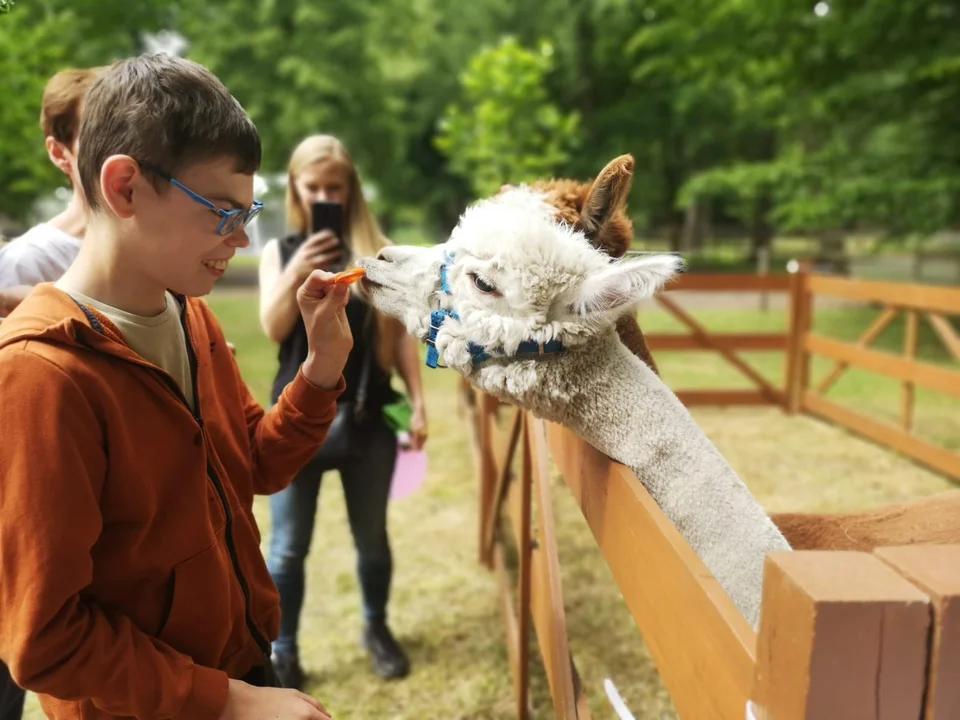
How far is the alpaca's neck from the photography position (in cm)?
117

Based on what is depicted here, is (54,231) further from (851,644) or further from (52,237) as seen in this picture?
(851,644)

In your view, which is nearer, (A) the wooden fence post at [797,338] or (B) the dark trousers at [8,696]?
(B) the dark trousers at [8,696]

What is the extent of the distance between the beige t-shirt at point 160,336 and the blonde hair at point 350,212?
990mm

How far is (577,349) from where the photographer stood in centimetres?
138

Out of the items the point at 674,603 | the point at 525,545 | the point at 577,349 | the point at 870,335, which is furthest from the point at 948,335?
the point at 674,603

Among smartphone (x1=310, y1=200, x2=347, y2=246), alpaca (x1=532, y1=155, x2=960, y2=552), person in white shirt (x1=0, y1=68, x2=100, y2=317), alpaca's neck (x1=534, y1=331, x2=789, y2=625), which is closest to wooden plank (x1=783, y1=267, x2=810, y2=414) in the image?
alpaca (x1=532, y1=155, x2=960, y2=552)

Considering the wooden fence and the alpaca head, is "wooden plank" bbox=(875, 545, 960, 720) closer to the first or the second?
the wooden fence

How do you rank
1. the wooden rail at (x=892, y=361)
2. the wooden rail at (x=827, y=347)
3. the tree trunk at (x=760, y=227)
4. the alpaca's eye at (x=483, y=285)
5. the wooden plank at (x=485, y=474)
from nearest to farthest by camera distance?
the alpaca's eye at (x=483, y=285), the wooden plank at (x=485, y=474), the wooden rail at (x=892, y=361), the wooden rail at (x=827, y=347), the tree trunk at (x=760, y=227)

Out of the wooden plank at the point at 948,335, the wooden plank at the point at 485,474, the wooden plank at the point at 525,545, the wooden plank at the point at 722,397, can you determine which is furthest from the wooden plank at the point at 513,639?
the wooden plank at the point at 948,335

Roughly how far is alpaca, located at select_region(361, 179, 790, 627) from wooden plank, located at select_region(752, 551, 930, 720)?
1.86 ft

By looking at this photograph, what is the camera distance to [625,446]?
1277 mm

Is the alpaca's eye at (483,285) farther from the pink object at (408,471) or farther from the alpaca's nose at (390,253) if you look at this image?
the pink object at (408,471)

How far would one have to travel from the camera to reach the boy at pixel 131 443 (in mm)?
818

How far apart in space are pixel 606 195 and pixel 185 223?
903 mm
